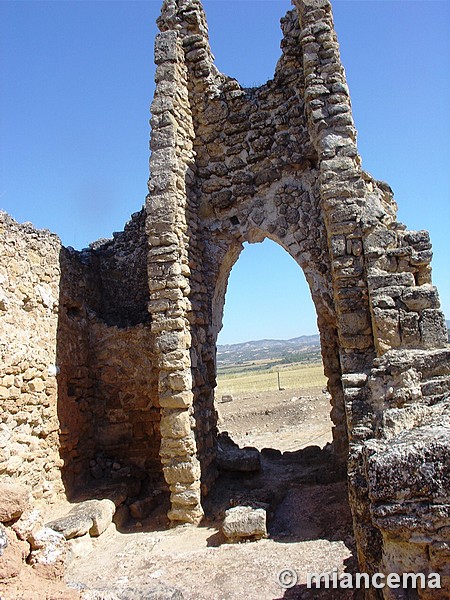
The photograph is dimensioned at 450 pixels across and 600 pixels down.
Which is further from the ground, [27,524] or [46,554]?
[27,524]

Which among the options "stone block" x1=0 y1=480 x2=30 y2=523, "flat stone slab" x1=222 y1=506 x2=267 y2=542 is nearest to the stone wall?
"stone block" x1=0 y1=480 x2=30 y2=523

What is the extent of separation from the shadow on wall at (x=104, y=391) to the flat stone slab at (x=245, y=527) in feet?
8.35

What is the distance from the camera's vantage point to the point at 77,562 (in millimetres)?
5645

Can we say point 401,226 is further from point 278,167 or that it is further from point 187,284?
point 187,284

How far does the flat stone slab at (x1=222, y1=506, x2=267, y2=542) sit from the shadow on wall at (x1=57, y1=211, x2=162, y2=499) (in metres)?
2.55

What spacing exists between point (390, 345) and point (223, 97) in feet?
16.6

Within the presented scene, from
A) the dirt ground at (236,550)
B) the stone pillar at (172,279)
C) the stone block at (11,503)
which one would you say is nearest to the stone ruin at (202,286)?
the stone pillar at (172,279)

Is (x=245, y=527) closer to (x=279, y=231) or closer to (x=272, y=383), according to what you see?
(x=279, y=231)

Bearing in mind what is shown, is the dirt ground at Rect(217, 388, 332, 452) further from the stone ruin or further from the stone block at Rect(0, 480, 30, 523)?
the stone block at Rect(0, 480, 30, 523)

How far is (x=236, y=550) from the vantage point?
539cm

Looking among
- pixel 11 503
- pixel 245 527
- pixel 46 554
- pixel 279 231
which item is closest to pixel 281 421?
pixel 279 231

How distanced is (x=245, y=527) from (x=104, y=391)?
13.2 ft

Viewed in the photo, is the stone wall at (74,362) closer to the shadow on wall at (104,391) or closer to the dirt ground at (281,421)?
the shadow on wall at (104,391)

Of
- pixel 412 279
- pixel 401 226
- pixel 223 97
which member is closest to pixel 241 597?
pixel 412 279
